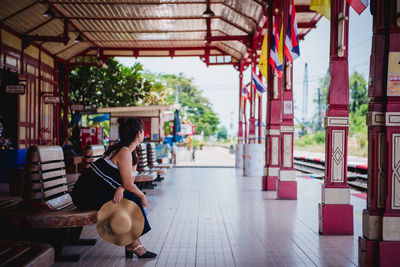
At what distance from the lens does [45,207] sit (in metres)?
3.32

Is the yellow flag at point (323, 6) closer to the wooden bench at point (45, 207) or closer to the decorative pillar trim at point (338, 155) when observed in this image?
the decorative pillar trim at point (338, 155)

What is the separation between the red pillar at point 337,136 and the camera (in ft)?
16.9

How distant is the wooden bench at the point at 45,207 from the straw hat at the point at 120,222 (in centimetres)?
9

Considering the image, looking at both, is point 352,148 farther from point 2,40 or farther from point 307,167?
point 2,40

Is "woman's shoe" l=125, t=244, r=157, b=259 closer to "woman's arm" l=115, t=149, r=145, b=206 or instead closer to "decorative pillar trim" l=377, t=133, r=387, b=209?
"woman's arm" l=115, t=149, r=145, b=206

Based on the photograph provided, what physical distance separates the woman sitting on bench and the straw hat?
10 centimetres

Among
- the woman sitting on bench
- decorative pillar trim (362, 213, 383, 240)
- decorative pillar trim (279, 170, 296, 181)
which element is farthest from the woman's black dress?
decorative pillar trim (279, 170, 296, 181)

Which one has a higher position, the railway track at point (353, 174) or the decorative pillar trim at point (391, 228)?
the decorative pillar trim at point (391, 228)

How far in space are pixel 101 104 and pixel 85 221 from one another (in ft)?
61.3

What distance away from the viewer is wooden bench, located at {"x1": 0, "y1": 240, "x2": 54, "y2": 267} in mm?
1873

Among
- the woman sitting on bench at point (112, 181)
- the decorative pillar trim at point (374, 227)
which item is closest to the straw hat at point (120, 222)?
the woman sitting on bench at point (112, 181)

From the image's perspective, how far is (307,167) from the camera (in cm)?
1955

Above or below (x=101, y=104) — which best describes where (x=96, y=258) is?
below

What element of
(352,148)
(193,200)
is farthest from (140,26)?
(352,148)
